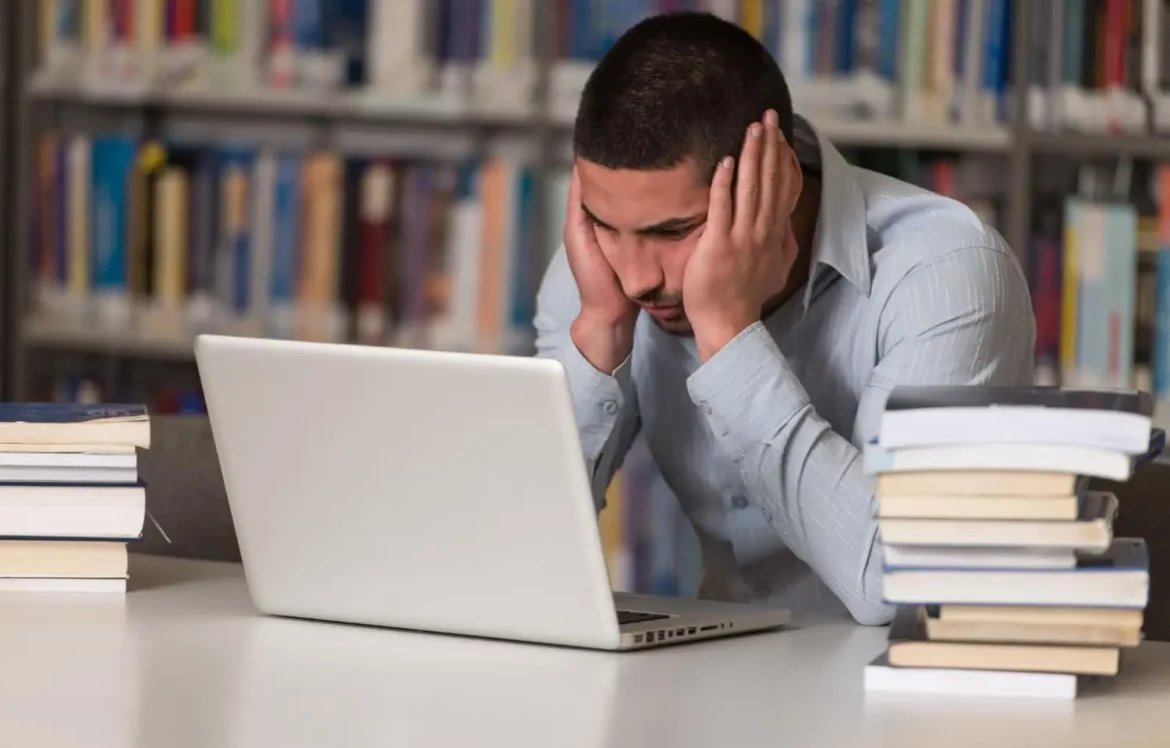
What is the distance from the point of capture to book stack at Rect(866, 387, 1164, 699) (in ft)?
3.45

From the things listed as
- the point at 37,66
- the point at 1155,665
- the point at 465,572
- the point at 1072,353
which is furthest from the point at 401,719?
the point at 37,66

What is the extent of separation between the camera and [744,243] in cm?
158

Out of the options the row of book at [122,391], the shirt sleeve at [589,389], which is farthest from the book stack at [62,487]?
the row of book at [122,391]

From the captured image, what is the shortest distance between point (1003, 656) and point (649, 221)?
2.00ft

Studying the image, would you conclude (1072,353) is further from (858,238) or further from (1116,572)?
(1116,572)

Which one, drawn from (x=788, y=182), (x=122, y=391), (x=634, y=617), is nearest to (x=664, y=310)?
(x=788, y=182)

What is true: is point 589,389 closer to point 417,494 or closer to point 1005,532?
point 417,494

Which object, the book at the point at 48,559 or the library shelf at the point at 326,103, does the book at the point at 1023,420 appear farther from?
the library shelf at the point at 326,103

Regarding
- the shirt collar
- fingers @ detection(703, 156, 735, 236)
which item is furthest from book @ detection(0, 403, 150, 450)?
the shirt collar

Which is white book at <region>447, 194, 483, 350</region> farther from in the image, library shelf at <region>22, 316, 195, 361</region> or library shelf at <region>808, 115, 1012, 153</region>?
library shelf at <region>808, 115, 1012, 153</region>

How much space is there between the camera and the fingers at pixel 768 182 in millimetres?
1599

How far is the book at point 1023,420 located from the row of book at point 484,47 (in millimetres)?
1822

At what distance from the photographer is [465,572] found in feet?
4.03

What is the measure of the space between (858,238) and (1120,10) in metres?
1.30
